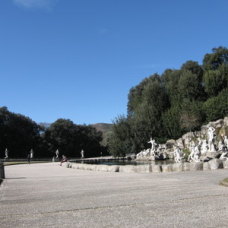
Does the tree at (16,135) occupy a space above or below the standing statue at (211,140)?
above

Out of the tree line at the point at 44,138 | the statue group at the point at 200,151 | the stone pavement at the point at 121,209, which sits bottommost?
the stone pavement at the point at 121,209

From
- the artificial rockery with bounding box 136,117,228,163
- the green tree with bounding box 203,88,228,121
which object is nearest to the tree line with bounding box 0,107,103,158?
the artificial rockery with bounding box 136,117,228,163

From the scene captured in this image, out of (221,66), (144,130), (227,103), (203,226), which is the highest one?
(221,66)

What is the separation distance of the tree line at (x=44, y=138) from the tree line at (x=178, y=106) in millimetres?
23338

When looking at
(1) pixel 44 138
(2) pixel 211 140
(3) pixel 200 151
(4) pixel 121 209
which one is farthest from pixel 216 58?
(4) pixel 121 209

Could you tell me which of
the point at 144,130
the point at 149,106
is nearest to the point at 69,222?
the point at 144,130

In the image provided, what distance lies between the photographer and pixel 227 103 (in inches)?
2299

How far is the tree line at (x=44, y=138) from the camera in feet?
239

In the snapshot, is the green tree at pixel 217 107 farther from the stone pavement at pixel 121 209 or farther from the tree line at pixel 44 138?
the stone pavement at pixel 121 209

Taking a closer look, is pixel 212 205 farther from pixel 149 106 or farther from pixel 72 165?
pixel 149 106

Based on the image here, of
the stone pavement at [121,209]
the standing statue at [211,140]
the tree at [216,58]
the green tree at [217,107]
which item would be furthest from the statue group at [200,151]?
the tree at [216,58]

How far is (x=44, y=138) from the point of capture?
262ft

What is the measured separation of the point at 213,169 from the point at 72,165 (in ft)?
54.3

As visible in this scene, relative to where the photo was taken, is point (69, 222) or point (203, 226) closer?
Answer: point (203, 226)
